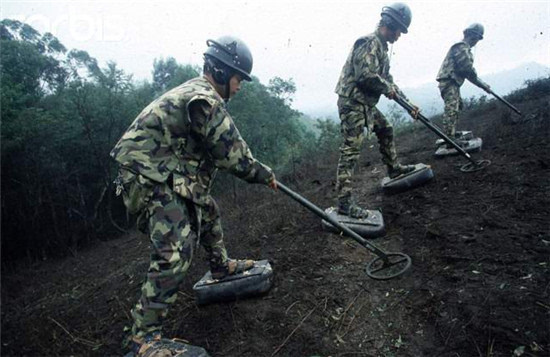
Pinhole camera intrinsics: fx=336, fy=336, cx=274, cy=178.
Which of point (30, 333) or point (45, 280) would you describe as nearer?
point (30, 333)

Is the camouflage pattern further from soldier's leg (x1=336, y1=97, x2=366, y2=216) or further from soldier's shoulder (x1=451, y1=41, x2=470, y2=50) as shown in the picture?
soldier's shoulder (x1=451, y1=41, x2=470, y2=50)

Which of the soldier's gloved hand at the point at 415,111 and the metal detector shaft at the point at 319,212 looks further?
the soldier's gloved hand at the point at 415,111

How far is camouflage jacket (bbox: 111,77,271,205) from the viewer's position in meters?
2.42

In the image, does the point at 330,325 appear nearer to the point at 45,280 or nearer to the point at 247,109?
the point at 45,280

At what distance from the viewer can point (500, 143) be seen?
654cm

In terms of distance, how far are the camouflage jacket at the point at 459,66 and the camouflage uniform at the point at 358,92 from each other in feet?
11.6

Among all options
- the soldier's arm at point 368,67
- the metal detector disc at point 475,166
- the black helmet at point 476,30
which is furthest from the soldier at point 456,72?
the soldier's arm at point 368,67

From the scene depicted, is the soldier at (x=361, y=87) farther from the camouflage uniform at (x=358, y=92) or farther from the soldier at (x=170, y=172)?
the soldier at (x=170, y=172)

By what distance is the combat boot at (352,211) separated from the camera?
420cm

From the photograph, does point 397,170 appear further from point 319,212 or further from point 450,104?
point 450,104

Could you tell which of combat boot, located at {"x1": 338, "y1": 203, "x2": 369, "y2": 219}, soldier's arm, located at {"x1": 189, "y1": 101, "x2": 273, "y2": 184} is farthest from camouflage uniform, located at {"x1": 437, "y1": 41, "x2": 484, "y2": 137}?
soldier's arm, located at {"x1": 189, "y1": 101, "x2": 273, "y2": 184}

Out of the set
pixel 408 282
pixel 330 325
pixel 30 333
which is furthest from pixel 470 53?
pixel 30 333

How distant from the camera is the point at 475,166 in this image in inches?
214

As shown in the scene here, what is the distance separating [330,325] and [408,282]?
855 millimetres
